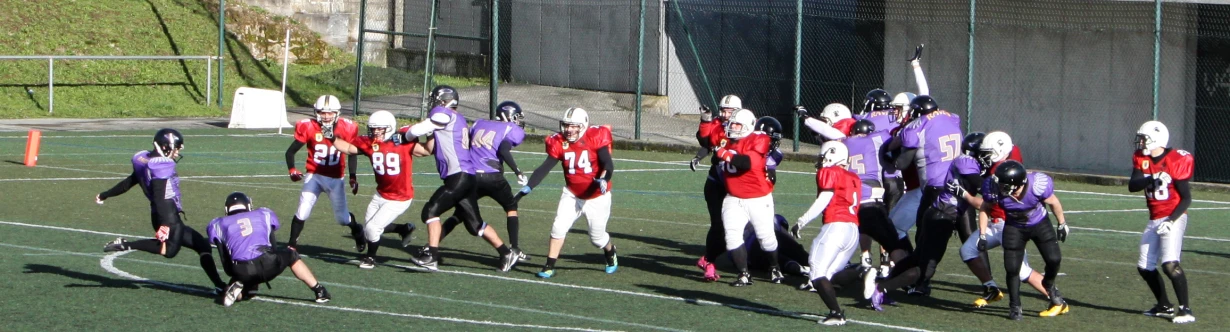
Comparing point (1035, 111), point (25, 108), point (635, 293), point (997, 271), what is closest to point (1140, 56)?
point (1035, 111)

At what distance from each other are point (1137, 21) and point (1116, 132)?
1792 mm

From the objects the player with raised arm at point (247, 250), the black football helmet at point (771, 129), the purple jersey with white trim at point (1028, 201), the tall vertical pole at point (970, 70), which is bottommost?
the player with raised arm at point (247, 250)

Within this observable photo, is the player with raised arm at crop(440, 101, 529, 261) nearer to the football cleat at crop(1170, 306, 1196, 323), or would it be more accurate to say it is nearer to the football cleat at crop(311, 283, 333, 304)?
the football cleat at crop(311, 283, 333, 304)

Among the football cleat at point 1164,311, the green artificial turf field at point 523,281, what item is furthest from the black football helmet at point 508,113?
the football cleat at point 1164,311

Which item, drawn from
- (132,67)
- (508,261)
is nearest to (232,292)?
(508,261)

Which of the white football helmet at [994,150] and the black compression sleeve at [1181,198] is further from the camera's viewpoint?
the white football helmet at [994,150]

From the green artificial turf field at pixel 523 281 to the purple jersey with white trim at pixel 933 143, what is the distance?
1.01m

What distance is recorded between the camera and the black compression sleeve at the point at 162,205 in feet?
38.9

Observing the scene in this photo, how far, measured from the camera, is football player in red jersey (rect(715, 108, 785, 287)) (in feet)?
39.1

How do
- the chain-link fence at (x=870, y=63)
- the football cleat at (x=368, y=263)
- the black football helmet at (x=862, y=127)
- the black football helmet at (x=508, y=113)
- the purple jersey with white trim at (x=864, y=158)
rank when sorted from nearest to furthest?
the purple jersey with white trim at (x=864, y=158)
the black football helmet at (x=862, y=127)
the football cleat at (x=368, y=263)
the black football helmet at (x=508, y=113)
the chain-link fence at (x=870, y=63)

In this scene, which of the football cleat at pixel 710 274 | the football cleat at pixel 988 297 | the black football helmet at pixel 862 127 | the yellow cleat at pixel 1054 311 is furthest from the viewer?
the football cleat at pixel 710 274

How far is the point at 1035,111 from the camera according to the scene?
24.1 metres

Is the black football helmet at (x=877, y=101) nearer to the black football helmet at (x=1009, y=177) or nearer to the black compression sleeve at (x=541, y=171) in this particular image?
the black compression sleeve at (x=541, y=171)

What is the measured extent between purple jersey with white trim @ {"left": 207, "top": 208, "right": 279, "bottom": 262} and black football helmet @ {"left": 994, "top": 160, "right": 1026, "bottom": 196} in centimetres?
544
